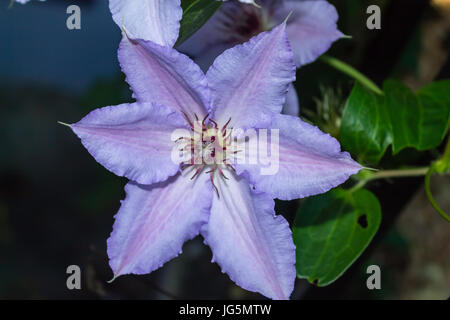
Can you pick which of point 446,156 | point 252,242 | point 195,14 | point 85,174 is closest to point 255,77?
point 195,14

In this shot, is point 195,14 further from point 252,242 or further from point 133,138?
point 252,242

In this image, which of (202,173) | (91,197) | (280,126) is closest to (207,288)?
(91,197)

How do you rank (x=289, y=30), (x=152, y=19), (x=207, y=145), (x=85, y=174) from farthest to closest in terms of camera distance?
1. (x=85, y=174)
2. (x=289, y=30)
3. (x=207, y=145)
4. (x=152, y=19)

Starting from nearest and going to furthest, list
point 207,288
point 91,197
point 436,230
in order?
point 91,197, point 207,288, point 436,230

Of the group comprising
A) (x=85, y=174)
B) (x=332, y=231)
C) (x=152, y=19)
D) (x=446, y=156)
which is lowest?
(x=85, y=174)

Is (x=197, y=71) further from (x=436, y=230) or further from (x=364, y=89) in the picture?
(x=436, y=230)

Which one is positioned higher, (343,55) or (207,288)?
(343,55)
